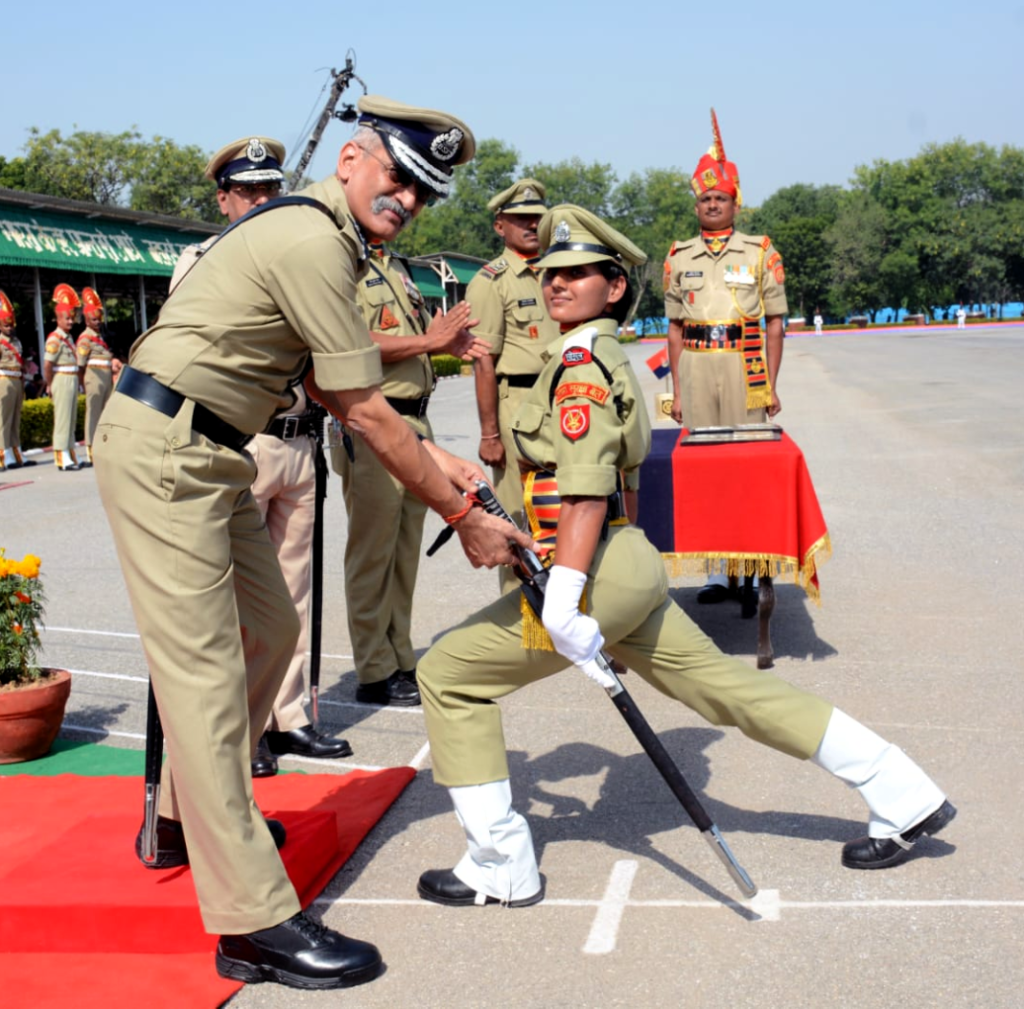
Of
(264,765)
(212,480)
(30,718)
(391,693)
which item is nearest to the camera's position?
(212,480)

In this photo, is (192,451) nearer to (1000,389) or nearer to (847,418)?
(847,418)

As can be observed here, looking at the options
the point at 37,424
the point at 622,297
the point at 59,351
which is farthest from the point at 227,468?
the point at 37,424

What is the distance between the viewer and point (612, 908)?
149 inches

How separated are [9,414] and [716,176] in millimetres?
12665

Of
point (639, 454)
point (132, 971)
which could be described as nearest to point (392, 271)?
point (639, 454)

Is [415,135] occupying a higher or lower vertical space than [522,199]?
lower

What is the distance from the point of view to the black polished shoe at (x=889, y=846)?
3.90m

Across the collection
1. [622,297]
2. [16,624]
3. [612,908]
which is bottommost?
[612,908]

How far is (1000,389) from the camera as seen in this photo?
23.7 meters

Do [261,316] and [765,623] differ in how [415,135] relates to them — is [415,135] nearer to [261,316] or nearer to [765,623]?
[261,316]

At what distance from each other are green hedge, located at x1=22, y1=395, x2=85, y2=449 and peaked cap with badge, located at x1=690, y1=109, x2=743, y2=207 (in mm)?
15383

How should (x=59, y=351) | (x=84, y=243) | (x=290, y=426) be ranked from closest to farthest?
(x=290, y=426) → (x=59, y=351) → (x=84, y=243)

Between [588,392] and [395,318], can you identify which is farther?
[395,318]

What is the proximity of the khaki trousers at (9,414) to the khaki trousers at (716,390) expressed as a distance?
12084 millimetres
